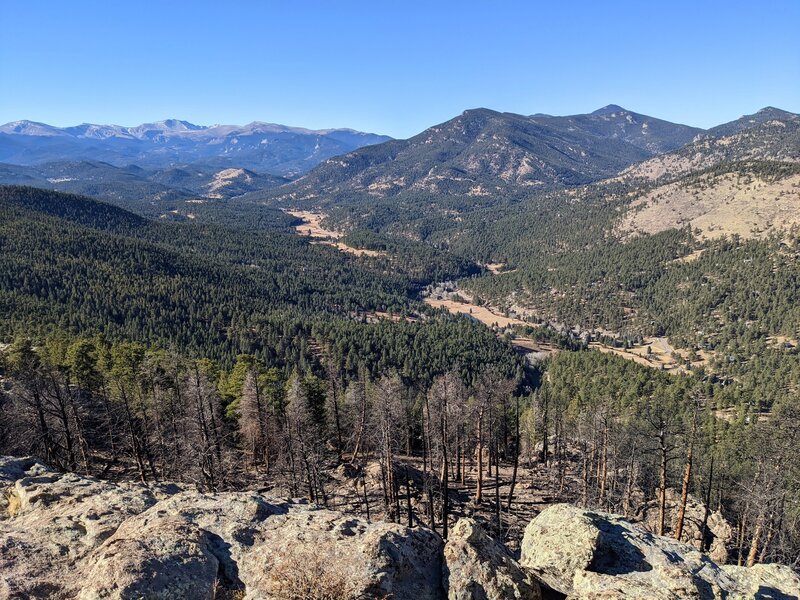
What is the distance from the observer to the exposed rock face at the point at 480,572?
1273cm

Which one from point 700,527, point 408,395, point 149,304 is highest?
point 149,304

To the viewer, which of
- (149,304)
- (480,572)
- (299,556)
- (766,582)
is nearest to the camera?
(299,556)

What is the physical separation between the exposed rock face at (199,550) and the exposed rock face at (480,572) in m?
0.53

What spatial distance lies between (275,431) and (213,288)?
131 meters

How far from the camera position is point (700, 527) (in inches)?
1416

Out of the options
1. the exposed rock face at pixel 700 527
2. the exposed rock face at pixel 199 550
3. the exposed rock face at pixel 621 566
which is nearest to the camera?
the exposed rock face at pixel 199 550

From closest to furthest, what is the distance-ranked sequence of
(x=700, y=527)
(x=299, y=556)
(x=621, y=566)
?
1. (x=299, y=556)
2. (x=621, y=566)
3. (x=700, y=527)

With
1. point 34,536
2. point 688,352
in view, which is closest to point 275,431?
point 34,536

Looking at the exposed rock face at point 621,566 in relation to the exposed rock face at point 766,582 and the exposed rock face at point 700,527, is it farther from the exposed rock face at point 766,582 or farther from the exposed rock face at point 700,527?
the exposed rock face at point 700,527

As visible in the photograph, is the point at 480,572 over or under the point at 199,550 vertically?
under

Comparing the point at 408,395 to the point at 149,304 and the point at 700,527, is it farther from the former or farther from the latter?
the point at 149,304

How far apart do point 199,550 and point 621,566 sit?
13759 mm

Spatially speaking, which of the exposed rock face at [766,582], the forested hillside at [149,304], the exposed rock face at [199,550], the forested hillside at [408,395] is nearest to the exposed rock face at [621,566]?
the exposed rock face at [766,582]

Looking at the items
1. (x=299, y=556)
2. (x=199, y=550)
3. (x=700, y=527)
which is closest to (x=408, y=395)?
(x=700, y=527)
